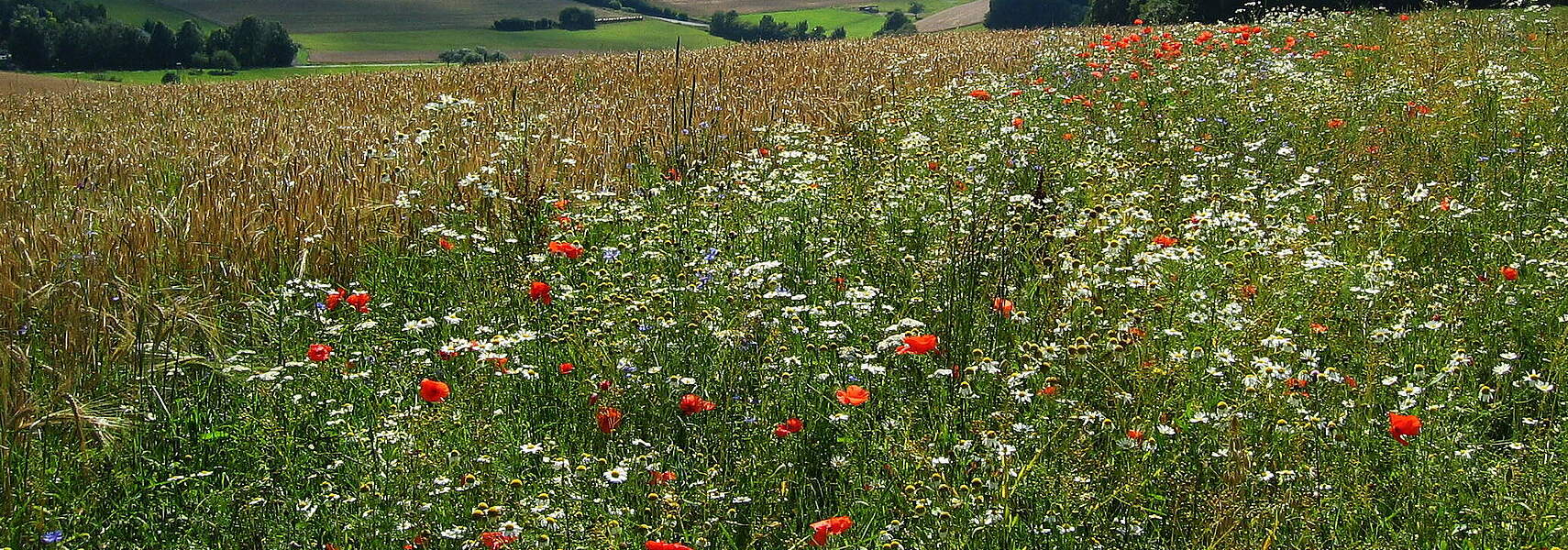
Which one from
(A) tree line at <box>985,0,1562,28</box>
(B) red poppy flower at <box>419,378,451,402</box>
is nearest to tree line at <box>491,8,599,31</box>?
(A) tree line at <box>985,0,1562,28</box>

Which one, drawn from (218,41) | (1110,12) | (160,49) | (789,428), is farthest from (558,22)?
(789,428)

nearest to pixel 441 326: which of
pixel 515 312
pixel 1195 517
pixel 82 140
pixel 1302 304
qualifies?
pixel 515 312

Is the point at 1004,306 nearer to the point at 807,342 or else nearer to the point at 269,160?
the point at 807,342

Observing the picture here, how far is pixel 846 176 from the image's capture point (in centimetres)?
671

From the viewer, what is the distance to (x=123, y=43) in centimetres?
7250

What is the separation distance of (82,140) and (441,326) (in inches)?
268

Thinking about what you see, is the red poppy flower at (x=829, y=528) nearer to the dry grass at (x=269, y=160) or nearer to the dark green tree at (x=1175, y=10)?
the dry grass at (x=269, y=160)

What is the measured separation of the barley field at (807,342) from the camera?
2973 millimetres

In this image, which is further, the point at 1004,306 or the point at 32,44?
the point at 32,44

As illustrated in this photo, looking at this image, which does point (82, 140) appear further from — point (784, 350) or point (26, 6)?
point (26, 6)

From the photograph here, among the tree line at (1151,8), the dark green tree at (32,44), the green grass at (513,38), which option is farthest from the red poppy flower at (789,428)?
the green grass at (513,38)

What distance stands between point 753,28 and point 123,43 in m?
44.6

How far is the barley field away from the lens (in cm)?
297

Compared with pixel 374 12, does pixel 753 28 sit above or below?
below
